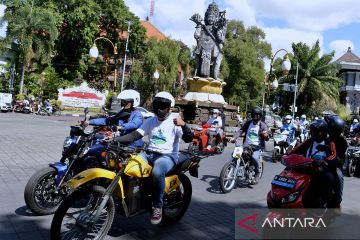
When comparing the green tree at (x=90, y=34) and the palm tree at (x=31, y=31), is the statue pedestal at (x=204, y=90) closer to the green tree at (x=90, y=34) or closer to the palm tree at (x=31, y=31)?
the palm tree at (x=31, y=31)

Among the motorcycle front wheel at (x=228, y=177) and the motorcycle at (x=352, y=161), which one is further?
the motorcycle at (x=352, y=161)

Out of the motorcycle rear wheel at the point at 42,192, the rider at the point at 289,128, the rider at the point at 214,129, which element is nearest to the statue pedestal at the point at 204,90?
the rider at the point at 214,129

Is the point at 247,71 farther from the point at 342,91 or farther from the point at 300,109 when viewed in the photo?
the point at 342,91

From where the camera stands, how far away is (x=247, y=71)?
43.4m

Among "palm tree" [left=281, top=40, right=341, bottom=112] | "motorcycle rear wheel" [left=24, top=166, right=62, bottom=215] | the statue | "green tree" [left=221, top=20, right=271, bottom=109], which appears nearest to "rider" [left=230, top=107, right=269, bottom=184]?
"motorcycle rear wheel" [left=24, top=166, right=62, bottom=215]

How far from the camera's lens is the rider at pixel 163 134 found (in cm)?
470

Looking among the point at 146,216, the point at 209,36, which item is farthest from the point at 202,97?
the point at 146,216

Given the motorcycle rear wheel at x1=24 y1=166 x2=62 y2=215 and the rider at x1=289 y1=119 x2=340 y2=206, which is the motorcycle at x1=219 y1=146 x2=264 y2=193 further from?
the motorcycle rear wheel at x1=24 y1=166 x2=62 y2=215

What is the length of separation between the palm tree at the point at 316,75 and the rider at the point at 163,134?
136 feet

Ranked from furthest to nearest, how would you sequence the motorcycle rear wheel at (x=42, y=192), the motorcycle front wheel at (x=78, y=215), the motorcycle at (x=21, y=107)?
the motorcycle at (x=21, y=107)
the motorcycle rear wheel at (x=42, y=192)
the motorcycle front wheel at (x=78, y=215)

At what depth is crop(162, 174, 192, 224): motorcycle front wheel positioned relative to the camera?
5.04m

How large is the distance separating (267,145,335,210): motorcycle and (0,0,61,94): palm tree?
34938 mm

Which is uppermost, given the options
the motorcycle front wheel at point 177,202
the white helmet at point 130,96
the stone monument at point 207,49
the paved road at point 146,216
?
the stone monument at point 207,49

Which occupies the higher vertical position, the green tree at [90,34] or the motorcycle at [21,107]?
the green tree at [90,34]
